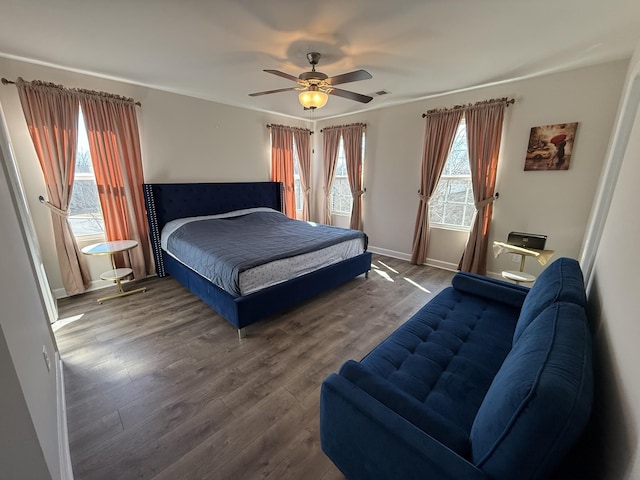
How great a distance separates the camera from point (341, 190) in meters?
5.30

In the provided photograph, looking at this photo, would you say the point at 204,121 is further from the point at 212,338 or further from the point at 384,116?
the point at 212,338

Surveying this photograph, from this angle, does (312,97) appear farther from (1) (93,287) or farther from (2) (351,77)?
(1) (93,287)

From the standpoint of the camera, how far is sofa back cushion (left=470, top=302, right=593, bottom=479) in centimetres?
63

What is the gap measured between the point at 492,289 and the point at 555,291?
0.69 metres

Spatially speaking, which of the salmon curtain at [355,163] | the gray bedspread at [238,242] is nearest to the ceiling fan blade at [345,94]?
the gray bedspread at [238,242]

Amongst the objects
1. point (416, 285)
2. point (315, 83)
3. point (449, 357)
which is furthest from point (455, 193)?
point (449, 357)

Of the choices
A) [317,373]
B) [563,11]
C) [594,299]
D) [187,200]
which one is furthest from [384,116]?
[317,373]

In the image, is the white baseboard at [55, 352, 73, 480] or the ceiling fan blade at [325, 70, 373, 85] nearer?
the white baseboard at [55, 352, 73, 480]

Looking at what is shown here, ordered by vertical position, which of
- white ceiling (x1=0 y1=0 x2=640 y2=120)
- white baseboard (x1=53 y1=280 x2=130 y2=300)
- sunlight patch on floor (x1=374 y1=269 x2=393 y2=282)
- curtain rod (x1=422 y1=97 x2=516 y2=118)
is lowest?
sunlight patch on floor (x1=374 y1=269 x2=393 y2=282)

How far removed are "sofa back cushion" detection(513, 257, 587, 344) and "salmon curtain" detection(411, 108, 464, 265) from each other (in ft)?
7.94

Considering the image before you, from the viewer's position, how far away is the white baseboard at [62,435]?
117cm

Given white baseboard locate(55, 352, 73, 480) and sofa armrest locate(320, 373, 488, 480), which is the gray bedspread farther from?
sofa armrest locate(320, 373, 488, 480)

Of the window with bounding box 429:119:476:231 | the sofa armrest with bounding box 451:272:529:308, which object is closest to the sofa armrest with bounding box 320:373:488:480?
the sofa armrest with bounding box 451:272:529:308

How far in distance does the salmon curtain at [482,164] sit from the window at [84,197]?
4.75m
